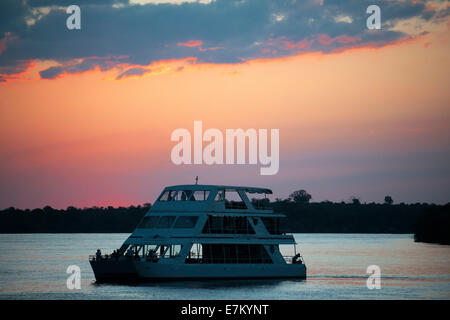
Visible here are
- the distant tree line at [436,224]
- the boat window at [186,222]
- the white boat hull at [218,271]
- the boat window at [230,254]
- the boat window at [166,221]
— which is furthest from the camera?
the distant tree line at [436,224]

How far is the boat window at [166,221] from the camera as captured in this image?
58875 mm

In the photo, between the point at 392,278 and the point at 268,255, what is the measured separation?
16.9m

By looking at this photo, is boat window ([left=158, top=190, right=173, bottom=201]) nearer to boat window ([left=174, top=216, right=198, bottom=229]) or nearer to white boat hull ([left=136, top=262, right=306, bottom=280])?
boat window ([left=174, top=216, right=198, bottom=229])

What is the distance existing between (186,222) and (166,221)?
1.53m

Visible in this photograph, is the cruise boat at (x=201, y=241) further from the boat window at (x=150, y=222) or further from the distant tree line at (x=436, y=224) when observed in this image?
the distant tree line at (x=436, y=224)

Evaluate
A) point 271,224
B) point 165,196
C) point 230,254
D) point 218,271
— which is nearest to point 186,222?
point 165,196

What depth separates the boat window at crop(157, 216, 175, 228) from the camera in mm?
58875

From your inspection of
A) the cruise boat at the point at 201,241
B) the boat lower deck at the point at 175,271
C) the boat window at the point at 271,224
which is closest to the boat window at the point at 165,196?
the cruise boat at the point at 201,241

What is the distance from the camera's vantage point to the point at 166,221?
59062mm

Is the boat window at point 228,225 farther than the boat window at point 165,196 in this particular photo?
No

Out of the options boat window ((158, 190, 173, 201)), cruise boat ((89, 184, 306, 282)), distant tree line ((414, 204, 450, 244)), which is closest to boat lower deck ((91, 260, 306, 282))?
cruise boat ((89, 184, 306, 282))
